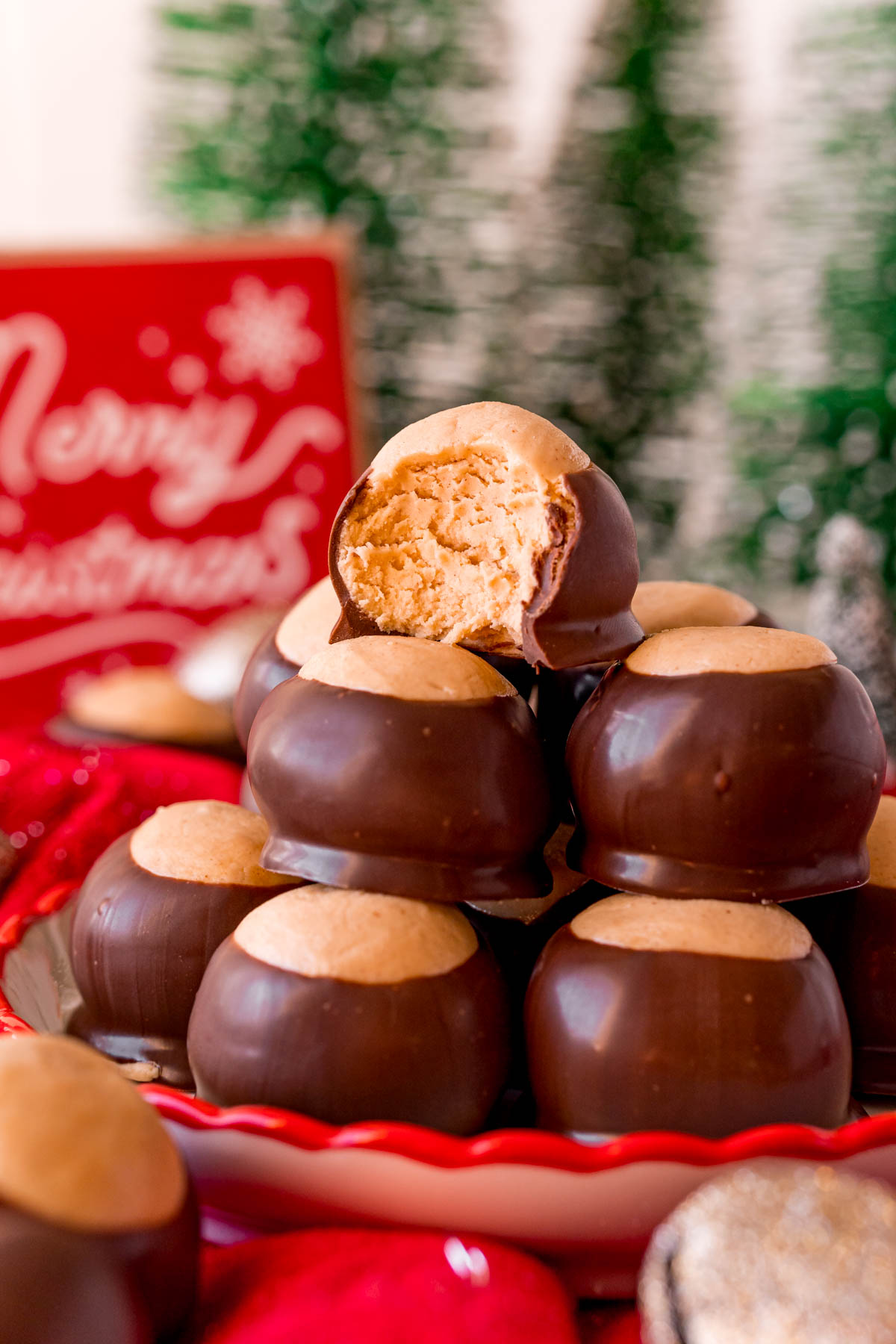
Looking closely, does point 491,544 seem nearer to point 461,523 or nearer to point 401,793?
point 461,523

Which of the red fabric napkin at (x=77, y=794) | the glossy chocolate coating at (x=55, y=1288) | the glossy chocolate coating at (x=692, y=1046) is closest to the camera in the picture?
the glossy chocolate coating at (x=55, y=1288)

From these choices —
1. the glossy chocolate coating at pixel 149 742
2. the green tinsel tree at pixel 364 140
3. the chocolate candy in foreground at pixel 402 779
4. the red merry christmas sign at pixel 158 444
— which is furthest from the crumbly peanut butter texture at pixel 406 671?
the green tinsel tree at pixel 364 140

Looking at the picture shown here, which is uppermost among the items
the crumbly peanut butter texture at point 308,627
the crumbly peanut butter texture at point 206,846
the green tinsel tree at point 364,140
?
the green tinsel tree at point 364,140

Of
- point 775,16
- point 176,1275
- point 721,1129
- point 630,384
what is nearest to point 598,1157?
point 721,1129

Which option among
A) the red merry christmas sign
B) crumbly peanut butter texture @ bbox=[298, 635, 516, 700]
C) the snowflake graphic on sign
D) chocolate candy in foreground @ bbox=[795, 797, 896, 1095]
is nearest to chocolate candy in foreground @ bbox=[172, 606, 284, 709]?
the red merry christmas sign

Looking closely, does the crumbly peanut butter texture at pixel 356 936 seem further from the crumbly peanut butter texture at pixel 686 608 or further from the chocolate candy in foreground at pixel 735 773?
the crumbly peanut butter texture at pixel 686 608

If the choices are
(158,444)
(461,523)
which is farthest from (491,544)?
(158,444)
